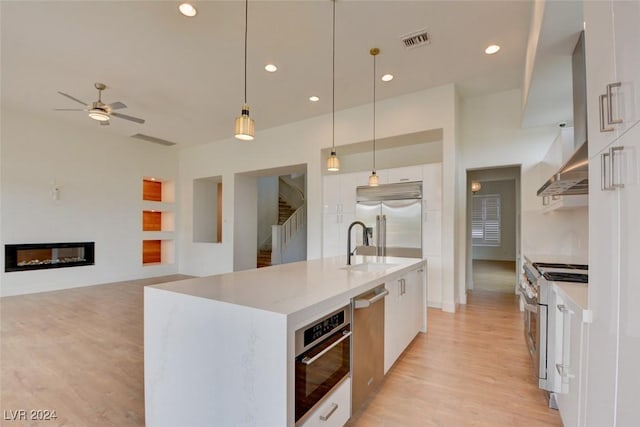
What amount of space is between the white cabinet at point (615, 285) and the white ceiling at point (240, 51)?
2.65 meters

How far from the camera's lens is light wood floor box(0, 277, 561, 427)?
189cm

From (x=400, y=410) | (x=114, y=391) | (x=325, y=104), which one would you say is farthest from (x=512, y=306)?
(x=114, y=391)

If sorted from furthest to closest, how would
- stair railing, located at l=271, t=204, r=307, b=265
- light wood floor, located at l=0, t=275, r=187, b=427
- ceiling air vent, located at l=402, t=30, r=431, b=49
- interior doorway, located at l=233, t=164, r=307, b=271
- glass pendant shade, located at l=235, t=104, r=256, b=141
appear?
1. stair railing, located at l=271, t=204, r=307, b=265
2. interior doorway, located at l=233, t=164, r=307, b=271
3. ceiling air vent, located at l=402, t=30, r=431, b=49
4. glass pendant shade, located at l=235, t=104, r=256, b=141
5. light wood floor, located at l=0, t=275, r=187, b=427

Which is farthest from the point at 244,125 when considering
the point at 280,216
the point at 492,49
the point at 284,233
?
the point at 280,216

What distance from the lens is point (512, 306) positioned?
14.7 ft

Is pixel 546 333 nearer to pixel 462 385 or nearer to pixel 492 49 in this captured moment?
pixel 462 385

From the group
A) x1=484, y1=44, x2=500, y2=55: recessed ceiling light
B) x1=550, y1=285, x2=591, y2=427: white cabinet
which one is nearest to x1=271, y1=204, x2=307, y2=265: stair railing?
x1=484, y1=44, x2=500, y2=55: recessed ceiling light

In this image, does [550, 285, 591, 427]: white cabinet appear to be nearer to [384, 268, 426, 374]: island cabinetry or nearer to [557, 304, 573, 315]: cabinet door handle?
[557, 304, 573, 315]: cabinet door handle

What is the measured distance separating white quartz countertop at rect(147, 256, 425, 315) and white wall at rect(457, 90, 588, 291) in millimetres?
3290

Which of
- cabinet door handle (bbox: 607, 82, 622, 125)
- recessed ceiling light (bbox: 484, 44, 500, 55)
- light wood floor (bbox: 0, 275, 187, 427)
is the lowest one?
light wood floor (bbox: 0, 275, 187, 427)

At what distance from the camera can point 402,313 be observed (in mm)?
2566

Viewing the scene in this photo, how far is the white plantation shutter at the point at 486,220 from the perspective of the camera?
1008 cm

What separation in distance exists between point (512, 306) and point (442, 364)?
272 cm

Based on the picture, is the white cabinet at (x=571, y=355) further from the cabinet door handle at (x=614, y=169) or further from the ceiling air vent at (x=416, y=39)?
the ceiling air vent at (x=416, y=39)
